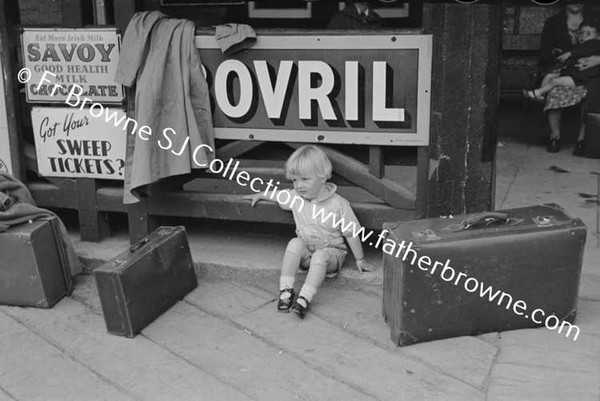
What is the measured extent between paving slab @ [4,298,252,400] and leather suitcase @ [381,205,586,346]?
90cm

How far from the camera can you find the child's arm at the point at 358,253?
4.11m

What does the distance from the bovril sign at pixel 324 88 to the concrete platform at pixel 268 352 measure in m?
0.78

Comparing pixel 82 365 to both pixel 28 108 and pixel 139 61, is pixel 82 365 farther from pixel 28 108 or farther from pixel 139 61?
pixel 28 108

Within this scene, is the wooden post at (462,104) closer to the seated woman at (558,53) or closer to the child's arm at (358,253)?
the child's arm at (358,253)

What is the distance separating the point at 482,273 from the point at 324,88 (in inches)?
53.1

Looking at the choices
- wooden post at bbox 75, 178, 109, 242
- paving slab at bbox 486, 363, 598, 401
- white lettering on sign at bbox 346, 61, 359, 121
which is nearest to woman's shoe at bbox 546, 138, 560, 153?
white lettering on sign at bbox 346, 61, 359, 121

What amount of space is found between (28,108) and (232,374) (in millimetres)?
2521

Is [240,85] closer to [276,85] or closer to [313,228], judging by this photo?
[276,85]

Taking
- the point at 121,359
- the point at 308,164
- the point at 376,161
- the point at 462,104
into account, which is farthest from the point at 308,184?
the point at 121,359

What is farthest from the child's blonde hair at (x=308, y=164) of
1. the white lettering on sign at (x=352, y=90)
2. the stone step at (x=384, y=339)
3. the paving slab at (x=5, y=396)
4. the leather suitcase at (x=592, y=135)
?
the leather suitcase at (x=592, y=135)

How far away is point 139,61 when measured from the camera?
4.12 m

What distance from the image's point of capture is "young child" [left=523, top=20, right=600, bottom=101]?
22.1 ft

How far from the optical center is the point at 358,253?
412 centimetres

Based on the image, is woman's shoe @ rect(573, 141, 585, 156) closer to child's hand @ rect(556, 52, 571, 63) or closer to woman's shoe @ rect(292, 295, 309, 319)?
child's hand @ rect(556, 52, 571, 63)
